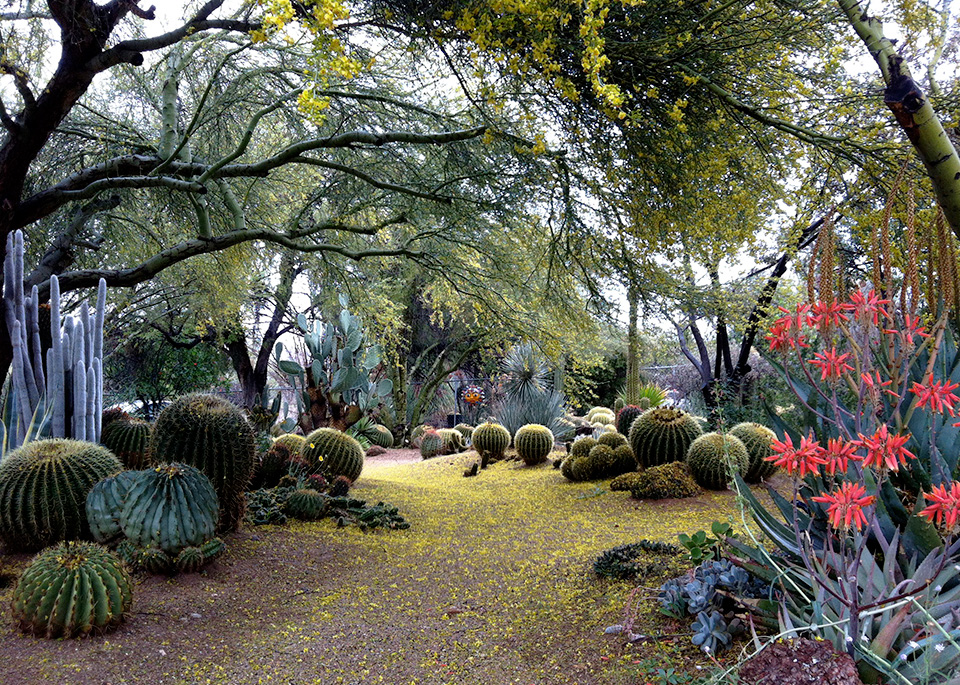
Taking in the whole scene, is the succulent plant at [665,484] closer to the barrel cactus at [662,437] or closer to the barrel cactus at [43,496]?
the barrel cactus at [662,437]

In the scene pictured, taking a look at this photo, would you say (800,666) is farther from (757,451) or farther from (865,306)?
(757,451)

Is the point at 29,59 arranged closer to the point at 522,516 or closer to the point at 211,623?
the point at 211,623

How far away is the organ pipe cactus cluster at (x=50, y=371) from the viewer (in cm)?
643

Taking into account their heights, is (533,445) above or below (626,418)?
below

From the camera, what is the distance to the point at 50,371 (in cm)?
642

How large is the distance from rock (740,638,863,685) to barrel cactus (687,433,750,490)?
217 inches

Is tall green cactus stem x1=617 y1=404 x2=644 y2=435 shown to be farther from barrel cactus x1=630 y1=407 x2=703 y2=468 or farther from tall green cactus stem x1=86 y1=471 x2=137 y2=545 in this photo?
tall green cactus stem x1=86 y1=471 x2=137 y2=545

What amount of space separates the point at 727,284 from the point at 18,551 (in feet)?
24.1

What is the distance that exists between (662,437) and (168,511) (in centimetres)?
581

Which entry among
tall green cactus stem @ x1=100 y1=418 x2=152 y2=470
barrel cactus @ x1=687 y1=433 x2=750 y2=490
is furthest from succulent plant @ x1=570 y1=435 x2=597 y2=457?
tall green cactus stem @ x1=100 y1=418 x2=152 y2=470

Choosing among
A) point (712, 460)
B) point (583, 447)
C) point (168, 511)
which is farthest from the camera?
point (583, 447)

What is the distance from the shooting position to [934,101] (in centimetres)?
346

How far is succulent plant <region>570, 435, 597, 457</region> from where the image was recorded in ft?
31.5

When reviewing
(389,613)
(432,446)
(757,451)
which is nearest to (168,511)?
(389,613)
